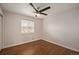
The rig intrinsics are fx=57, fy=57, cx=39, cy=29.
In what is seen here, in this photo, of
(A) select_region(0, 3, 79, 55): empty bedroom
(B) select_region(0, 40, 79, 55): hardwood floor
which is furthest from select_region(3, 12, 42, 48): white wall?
(B) select_region(0, 40, 79, 55): hardwood floor

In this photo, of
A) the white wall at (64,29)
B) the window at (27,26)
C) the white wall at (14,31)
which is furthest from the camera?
the white wall at (64,29)

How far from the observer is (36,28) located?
159 centimetres

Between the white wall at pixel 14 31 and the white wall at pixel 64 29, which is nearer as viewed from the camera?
the white wall at pixel 14 31

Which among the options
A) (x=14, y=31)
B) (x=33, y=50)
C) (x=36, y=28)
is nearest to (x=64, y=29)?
(x=36, y=28)

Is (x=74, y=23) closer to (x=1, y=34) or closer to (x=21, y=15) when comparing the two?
(x=21, y=15)

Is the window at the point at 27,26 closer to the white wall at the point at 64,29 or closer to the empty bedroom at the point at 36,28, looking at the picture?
the empty bedroom at the point at 36,28

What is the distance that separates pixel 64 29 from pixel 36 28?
1.19 metres

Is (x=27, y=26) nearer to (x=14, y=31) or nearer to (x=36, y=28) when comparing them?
(x=36, y=28)

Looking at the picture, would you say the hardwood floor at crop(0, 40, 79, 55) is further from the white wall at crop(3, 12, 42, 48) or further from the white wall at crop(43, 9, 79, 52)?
the white wall at crop(43, 9, 79, 52)

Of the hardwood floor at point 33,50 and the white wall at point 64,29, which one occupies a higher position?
the white wall at point 64,29

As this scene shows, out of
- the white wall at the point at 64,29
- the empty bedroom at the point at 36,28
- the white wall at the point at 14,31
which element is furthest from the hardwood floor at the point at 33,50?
the white wall at the point at 64,29

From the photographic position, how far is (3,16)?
1.28 metres

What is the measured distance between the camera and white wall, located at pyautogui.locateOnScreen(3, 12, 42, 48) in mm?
1295

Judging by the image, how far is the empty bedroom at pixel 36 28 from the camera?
4.33ft
